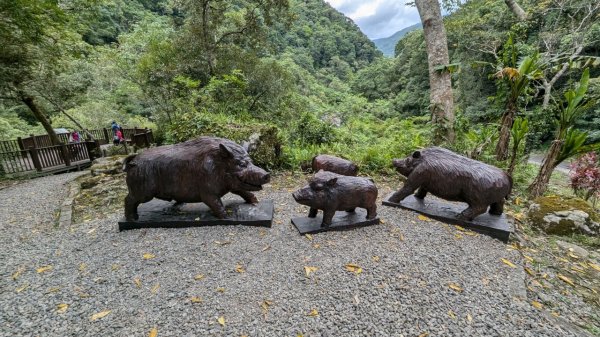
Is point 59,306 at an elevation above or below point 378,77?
below

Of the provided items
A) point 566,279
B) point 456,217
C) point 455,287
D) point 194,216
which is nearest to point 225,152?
Answer: point 194,216

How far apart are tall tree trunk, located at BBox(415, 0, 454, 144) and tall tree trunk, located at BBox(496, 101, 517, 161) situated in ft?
4.38

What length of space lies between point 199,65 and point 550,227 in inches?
522

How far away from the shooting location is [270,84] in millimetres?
12867

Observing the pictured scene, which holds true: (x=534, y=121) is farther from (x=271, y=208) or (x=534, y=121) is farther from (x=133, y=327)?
(x=133, y=327)

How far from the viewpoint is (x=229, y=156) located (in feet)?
12.1

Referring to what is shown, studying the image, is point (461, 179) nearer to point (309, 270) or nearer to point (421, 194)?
point (421, 194)

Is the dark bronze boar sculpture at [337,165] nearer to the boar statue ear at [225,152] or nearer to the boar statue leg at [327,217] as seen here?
the boar statue leg at [327,217]

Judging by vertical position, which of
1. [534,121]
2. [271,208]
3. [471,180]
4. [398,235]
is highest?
[534,121]

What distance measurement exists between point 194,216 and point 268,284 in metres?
1.83

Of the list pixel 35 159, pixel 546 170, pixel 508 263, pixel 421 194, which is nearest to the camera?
pixel 508 263

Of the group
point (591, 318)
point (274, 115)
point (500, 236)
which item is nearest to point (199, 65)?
point (274, 115)

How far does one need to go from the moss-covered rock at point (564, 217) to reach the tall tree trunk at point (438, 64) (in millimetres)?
3144

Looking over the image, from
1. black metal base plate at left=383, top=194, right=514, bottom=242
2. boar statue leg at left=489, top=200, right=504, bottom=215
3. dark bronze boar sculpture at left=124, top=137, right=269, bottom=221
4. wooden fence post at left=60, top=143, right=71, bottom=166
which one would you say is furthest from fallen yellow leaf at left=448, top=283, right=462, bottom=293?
wooden fence post at left=60, top=143, right=71, bottom=166
